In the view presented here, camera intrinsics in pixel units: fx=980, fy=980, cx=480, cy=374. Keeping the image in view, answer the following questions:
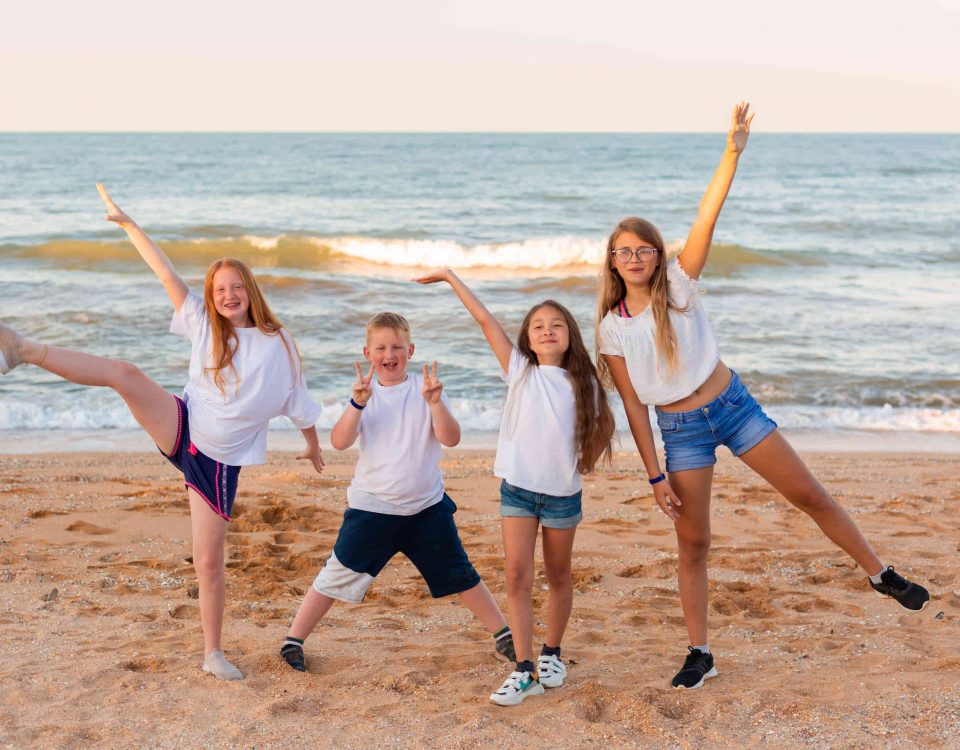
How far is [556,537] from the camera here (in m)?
3.77

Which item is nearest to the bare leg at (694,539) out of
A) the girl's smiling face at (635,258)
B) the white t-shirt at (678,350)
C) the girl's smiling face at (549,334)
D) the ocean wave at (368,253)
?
the white t-shirt at (678,350)

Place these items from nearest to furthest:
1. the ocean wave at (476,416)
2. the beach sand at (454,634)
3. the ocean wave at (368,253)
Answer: the beach sand at (454,634), the ocean wave at (476,416), the ocean wave at (368,253)

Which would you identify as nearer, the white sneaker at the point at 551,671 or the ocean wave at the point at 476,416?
the white sneaker at the point at 551,671

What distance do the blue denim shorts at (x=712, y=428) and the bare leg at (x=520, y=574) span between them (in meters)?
0.63

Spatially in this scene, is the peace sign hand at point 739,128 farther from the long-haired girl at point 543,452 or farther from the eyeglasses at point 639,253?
the long-haired girl at point 543,452

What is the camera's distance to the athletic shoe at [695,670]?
12.7ft

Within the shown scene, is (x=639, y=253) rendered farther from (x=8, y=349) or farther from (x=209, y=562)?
(x=8, y=349)

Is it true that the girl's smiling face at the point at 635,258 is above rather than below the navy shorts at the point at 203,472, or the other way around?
above

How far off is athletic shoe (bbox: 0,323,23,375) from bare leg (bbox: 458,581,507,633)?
80.3 inches

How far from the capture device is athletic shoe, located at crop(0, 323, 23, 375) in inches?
152

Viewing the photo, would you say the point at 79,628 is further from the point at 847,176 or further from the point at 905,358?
the point at 847,176

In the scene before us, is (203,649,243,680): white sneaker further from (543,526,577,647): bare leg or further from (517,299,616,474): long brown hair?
(517,299,616,474): long brown hair

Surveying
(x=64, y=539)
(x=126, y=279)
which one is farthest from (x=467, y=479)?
(x=126, y=279)

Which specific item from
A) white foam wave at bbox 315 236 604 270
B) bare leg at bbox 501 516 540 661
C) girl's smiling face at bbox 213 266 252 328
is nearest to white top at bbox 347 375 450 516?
bare leg at bbox 501 516 540 661
